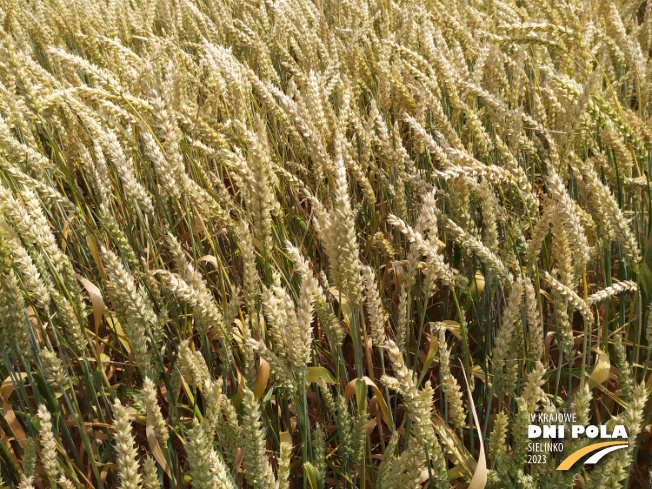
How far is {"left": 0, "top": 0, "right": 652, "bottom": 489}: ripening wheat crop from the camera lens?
0.93 m

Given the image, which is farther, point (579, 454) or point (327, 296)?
point (327, 296)

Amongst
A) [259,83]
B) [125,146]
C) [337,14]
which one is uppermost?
[337,14]

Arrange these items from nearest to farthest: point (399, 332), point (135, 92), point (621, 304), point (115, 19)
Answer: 1. point (399, 332)
2. point (621, 304)
3. point (135, 92)
4. point (115, 19)

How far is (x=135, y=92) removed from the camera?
174 centimetres

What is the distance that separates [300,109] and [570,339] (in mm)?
833

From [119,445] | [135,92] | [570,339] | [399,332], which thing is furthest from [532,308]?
[135,92]

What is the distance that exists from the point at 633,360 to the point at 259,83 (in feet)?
4.02

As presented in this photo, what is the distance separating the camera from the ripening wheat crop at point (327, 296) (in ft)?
3.05

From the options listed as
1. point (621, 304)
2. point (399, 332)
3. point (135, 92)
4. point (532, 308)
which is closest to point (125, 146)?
point (135, 92)

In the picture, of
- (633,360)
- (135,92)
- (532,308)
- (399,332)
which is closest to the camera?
(532,308)

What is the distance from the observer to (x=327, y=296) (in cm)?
153

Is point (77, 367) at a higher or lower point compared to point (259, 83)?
lower

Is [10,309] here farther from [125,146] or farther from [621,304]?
[621,304]

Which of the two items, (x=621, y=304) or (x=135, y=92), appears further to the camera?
(x=135, y=92)
